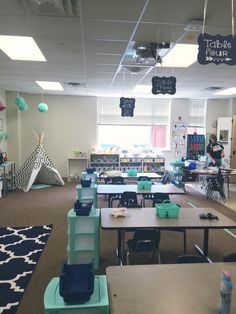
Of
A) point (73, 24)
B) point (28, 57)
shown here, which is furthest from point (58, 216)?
point (73, 24)

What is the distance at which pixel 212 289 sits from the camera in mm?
1611

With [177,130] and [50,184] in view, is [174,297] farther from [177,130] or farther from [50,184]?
[177,130]

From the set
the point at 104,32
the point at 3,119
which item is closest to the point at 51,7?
the point at 104,32

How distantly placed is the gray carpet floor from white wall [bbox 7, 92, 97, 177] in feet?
7.18

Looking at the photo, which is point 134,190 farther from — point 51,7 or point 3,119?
point 3,119

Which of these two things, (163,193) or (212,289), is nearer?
(212,289)

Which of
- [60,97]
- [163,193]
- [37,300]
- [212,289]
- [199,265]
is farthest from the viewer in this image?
[60,97]

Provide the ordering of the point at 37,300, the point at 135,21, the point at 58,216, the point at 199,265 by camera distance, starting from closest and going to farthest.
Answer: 1. the point at 199,265
2. the point at 37,300
3. the point at 135,21
4. the point at 58,216

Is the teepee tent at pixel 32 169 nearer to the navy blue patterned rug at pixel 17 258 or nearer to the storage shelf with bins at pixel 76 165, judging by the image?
the storage shelf with bins at pixel 76 165

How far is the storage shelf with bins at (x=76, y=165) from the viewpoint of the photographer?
30.6ft

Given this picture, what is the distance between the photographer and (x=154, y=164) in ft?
31.0

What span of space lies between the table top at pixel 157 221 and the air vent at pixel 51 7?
2.37m

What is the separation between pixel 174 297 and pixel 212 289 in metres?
0.27

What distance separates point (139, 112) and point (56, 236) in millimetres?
6285
